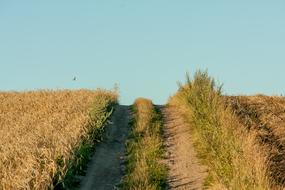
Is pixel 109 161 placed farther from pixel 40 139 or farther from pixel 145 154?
pixel 40 139

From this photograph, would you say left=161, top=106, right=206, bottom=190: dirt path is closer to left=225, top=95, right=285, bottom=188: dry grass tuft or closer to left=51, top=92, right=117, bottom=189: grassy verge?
left=225, top=95, right=285, bottom=188: dry grass tuft

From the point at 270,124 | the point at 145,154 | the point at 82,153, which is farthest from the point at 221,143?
the point at 270,124

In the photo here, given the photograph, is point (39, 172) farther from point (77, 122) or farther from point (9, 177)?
point (77, 122)

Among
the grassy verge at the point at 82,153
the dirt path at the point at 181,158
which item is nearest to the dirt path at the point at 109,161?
the grassy verge at the point at 82,153

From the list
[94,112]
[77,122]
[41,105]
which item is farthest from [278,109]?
[41,105]

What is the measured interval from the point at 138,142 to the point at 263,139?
4428mm

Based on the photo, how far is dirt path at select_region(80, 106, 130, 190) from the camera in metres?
18.3

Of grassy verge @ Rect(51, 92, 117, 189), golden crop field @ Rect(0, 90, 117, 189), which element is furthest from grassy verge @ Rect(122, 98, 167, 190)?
golden crop field @ Rect(0, 90, 117, 189)

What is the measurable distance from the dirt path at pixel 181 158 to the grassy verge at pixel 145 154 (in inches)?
11.7

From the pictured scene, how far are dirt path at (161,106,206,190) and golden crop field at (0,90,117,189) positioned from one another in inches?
106

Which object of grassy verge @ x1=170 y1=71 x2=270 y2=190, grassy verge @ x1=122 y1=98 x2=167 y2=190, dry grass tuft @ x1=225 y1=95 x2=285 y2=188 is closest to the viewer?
grassy verge @ x1=170 y1=71 x2=270 y2=190

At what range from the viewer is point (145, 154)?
2012cm

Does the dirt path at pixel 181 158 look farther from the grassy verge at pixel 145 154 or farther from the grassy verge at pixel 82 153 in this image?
the grassy verge at pixel 82 153

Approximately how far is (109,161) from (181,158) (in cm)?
222
